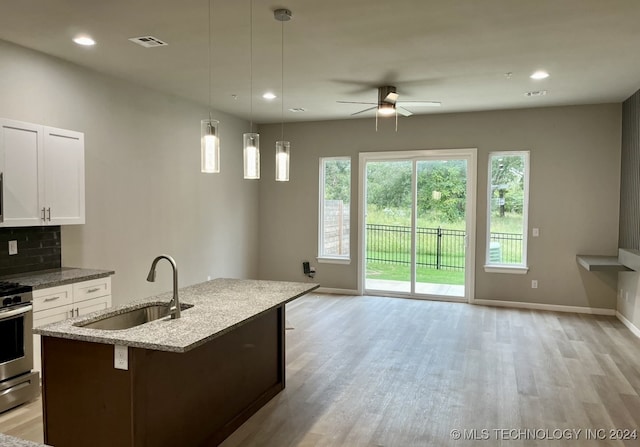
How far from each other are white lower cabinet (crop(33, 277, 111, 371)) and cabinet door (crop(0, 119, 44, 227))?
63cm

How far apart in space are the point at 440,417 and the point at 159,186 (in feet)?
13.8

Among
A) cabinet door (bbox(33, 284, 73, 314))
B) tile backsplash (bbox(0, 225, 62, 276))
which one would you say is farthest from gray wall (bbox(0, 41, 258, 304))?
cabinet door (bbox(33, 284, 73, 314))

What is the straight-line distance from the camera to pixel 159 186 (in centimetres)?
568

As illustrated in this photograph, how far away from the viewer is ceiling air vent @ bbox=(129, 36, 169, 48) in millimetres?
3748

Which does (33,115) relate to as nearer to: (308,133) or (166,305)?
(166,305)

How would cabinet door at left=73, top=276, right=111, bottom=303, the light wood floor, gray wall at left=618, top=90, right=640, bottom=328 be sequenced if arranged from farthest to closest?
gray wall at left=618, top=90, right=640, bottom=328
cabinet door at left=73, top=276, right=111, bottom=303
the light wood floor

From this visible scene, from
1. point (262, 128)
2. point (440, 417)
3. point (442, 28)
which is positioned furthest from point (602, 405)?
point (262, 128)

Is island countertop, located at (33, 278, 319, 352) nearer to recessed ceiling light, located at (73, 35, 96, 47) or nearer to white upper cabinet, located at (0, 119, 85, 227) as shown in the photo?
white upper cabinet, located at (0, 119, 85, 227)

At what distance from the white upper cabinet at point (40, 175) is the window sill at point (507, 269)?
539cm

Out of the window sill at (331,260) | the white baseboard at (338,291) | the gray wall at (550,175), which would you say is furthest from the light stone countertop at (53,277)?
the gray wall at (550,175)

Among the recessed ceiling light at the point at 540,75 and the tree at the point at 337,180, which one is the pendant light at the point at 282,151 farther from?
the tree at the point at 337,180

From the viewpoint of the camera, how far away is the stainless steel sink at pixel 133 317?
264 centimetres

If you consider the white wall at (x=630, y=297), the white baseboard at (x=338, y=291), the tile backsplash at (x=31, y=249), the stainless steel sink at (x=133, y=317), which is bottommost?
the white baseboard at (x=338, y=291)

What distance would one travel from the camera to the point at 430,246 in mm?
7105
